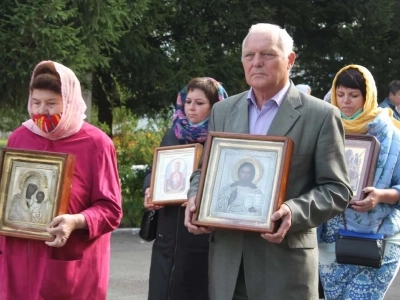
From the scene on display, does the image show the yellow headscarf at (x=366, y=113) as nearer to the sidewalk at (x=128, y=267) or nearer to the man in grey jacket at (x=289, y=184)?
the man in grey jacket at (x=289, y=184)

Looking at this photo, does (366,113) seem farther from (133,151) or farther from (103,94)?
(103,94)

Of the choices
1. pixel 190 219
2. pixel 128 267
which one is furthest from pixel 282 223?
pixel 128 267

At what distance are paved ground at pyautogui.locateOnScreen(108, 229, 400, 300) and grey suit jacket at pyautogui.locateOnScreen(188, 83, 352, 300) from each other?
4.82 metres

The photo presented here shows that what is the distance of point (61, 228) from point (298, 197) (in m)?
1.08

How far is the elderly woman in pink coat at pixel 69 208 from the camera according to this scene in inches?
163

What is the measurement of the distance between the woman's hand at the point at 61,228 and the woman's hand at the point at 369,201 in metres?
1.77

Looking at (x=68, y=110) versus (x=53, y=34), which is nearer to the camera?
(x=68, y=110)

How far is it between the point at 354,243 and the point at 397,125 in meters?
1.15

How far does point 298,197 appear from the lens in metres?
3.72

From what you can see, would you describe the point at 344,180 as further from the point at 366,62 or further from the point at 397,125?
the point at 366,62

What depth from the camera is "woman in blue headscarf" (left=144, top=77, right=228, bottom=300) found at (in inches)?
206

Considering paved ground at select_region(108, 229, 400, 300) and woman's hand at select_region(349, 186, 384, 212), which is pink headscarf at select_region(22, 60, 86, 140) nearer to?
woman's hand at select_region(349, 186, 384, 212)

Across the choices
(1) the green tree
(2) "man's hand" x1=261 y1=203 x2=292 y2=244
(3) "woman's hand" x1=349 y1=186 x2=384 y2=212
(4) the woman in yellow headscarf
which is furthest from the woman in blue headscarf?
(1) the green tree

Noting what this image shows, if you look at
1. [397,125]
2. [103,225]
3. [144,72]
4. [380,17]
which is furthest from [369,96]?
[380,17]
